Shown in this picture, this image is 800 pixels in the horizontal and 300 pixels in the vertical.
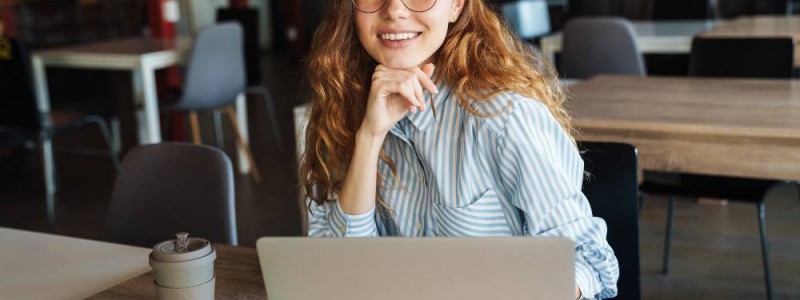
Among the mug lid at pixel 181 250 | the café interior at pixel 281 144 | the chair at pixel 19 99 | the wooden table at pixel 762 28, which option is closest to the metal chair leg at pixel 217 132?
the café interior at pixel 281 144

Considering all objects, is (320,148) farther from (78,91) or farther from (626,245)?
(78,91)

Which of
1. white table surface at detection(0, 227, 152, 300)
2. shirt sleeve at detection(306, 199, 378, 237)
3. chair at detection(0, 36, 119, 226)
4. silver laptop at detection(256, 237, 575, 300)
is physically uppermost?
silver laptop at detection(256, 237, 575, 300)

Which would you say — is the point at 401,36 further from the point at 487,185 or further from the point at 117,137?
the point at 117,137

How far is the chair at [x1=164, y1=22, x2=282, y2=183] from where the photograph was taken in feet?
13.9

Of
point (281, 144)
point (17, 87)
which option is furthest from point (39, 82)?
point (281, 144)

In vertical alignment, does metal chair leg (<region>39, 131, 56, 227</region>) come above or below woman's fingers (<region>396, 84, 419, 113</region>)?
below

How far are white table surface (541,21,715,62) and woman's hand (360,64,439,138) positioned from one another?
2.90 metres

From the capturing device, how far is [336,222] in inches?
57.4

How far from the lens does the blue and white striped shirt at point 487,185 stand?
128 cm

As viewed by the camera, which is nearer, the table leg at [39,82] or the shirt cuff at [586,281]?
the shirt cuff at [586,281]

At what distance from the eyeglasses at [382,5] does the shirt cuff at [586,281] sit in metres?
0.43

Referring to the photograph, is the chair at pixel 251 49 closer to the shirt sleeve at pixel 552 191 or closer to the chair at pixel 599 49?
the chair at pixel 599 49

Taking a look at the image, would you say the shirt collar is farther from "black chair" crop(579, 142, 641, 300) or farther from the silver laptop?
the silver laptop

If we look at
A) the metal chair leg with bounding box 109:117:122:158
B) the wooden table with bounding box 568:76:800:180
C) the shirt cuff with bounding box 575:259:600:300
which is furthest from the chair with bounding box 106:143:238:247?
the metal chair leg with bounding box 109:117:122:158
